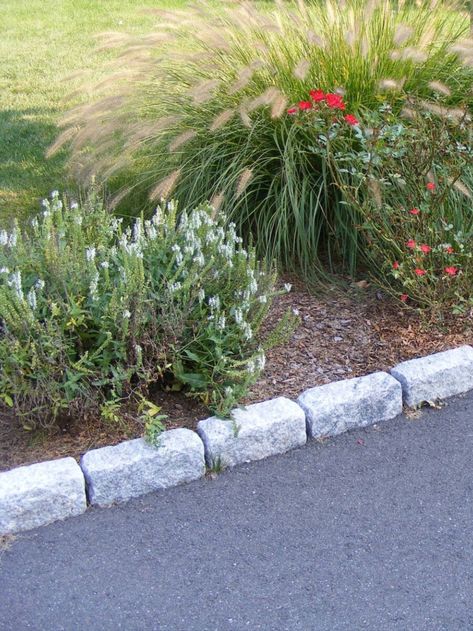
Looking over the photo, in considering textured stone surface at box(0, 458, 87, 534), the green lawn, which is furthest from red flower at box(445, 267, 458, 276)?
the green lawn

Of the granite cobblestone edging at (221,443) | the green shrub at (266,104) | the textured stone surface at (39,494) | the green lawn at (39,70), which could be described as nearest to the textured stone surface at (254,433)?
the granite cobblestone edging at (221,443)

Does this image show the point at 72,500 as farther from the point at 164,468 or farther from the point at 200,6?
the point at 200,6

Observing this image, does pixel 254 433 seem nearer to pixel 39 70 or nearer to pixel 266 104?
pixel 266 104

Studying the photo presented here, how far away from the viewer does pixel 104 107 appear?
475cm

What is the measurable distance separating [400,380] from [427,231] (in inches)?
34.0

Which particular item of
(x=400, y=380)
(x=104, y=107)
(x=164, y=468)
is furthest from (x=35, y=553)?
(x=104, y=107)

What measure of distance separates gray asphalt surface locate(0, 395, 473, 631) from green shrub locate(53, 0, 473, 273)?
1644 millimetres

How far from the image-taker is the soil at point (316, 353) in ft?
10.7

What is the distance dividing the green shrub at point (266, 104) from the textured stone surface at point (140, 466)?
157cm

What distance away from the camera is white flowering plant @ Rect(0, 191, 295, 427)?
3.18 metres

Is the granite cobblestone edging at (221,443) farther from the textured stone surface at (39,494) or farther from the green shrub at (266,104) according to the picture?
the green shrub at (266,104)

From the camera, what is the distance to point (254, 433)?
324 centimetres

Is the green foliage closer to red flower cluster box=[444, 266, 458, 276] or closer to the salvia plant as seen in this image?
the salvia plant

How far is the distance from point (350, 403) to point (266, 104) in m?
1.83
